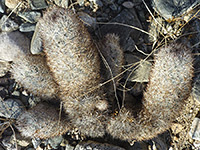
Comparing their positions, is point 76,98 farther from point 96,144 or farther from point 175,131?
point 175,131

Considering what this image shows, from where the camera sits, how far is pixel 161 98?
2645 mm

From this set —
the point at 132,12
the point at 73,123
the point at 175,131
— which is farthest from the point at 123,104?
the point at 132,12

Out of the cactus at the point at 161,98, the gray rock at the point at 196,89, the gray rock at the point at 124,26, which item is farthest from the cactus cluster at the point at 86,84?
the gray rock at the point at 196,89

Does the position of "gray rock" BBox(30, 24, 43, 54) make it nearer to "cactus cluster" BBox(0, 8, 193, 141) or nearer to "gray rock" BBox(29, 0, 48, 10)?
"cactus cluster" BBox(0, 8, 193, 141)

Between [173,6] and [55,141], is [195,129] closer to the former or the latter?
[173,6]

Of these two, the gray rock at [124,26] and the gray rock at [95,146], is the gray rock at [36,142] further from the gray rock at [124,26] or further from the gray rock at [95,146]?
the gray rock at [124,26]

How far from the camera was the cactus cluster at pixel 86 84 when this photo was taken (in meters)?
2.46

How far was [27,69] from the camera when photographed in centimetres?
277

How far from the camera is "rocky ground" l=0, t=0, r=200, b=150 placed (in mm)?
3025

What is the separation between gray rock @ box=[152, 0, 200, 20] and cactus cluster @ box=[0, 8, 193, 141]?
610 millimetres

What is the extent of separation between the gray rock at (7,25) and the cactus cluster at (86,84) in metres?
0.48

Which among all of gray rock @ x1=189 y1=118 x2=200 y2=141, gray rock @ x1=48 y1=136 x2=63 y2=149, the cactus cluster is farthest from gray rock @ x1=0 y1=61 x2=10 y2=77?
gray rock @ x1=189 y1=118 x2=200 y2=141

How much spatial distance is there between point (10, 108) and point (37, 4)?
5.51 ft

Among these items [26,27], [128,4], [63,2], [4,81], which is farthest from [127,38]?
[4,81]
